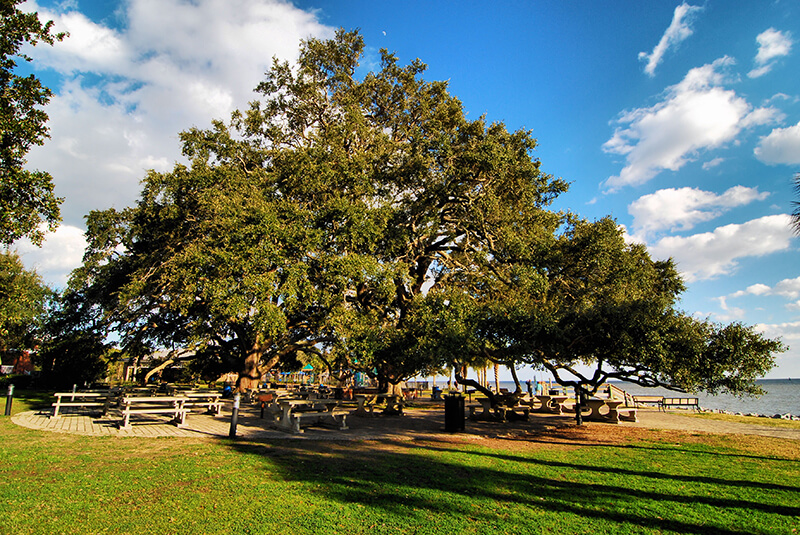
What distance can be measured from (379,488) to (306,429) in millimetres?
7734

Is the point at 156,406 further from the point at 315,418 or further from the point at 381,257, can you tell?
the point at 381,257

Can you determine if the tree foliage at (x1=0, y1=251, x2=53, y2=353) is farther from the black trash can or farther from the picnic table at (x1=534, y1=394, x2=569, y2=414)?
the picnic table at (x1=534, y1=394, x2=569, y2=414)

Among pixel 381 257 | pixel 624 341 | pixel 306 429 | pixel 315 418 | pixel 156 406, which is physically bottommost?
pixel 306 429

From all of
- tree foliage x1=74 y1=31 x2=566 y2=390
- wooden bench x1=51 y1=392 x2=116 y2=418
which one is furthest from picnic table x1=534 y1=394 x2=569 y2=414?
wooden bench x1=51 y1=392 x2=116 y2=418

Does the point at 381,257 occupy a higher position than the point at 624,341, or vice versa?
the point at 381,257

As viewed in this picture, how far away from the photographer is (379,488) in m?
6.61

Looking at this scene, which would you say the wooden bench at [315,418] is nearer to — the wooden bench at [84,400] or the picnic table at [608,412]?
the wooden bench at [84,400]

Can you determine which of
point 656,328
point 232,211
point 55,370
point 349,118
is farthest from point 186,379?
point 656,328

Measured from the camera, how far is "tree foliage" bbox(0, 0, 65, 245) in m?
12.2

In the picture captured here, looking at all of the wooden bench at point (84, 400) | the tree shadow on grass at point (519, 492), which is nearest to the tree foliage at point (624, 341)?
the tree shadow on grass at point (519, 492)

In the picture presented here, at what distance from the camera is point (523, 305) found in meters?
13.5

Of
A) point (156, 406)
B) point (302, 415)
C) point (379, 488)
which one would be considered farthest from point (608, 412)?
point (156, 406)

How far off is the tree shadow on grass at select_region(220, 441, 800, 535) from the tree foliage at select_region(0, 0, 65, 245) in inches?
404

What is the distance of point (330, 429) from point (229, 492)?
7996 millimetres
